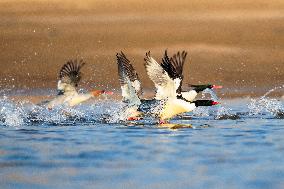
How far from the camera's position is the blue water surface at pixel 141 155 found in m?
8.38

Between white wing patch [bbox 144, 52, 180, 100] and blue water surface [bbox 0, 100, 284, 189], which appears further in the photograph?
white wing patch [bbox 144, 52, 180, 100]

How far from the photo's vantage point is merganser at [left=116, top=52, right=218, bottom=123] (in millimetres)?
15830

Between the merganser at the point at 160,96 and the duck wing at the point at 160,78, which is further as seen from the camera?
the merganser at the point at 160,96

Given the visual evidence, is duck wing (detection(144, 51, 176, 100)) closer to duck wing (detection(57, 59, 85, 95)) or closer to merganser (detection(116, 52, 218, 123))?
merganser (detection(116, 52, 218, 123))

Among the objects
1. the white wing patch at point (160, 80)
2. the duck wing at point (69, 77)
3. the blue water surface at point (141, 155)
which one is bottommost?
the blue water surface at point (141, 155)

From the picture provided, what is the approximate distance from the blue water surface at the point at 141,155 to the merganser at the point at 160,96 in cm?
109

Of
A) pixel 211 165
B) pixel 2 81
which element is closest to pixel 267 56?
pixel 2 81

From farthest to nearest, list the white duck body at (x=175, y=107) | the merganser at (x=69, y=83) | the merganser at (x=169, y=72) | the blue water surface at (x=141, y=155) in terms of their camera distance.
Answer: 1. the merganser at (x=69, y=83)
2. the white duck body at (x=175, y=107)
3. the merganser at (x=169, y=72)
4. the blue water surface at (x=141, y=155)

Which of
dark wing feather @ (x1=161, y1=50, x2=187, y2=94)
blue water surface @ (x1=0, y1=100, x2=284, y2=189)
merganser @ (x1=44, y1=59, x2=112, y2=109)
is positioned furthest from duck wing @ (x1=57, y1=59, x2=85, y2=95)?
blue water surface @ (x1=0, y1=100, x2=284, y2=189)

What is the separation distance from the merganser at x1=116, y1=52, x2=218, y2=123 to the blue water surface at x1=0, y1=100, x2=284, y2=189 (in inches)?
42.9

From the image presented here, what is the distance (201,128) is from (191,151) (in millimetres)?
3591

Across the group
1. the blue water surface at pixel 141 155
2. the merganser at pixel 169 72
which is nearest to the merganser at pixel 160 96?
the merganser at pixel 169 72

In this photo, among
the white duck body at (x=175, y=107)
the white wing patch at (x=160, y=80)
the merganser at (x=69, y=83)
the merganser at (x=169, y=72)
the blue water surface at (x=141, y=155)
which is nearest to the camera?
the blue water surface at (x=141, y=155)

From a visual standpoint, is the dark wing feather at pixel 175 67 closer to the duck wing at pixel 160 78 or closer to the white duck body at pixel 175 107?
the duck wing at pixel 160 78
